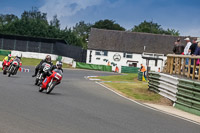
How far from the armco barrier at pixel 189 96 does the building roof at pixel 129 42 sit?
57170mm

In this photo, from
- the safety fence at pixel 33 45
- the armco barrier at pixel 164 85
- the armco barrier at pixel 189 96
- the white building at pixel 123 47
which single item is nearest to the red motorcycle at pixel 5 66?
the armco barrier at pixel 164 85

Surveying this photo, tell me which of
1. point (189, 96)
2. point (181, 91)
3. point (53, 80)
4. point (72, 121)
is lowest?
point (72, 121)

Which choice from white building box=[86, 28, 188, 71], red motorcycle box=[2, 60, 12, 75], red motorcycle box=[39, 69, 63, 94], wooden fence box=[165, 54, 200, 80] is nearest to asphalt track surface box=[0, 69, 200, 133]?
red motorcycle box=[39, 69, 63, 94]

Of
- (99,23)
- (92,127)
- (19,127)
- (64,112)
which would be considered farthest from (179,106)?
(99,23)

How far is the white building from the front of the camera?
72312 millimetres

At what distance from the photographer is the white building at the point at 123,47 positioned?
72.3 meters

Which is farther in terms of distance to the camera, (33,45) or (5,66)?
(33,45)

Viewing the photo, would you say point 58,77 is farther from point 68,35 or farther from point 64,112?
point 68,35

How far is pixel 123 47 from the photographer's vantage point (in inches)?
2899

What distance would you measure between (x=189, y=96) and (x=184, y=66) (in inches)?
136

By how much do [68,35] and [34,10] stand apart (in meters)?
83.7

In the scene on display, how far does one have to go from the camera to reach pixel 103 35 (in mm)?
75125

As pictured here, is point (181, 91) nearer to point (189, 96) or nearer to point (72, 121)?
point (189, 96)

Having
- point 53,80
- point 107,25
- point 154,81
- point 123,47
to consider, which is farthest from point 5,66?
point 107,25
